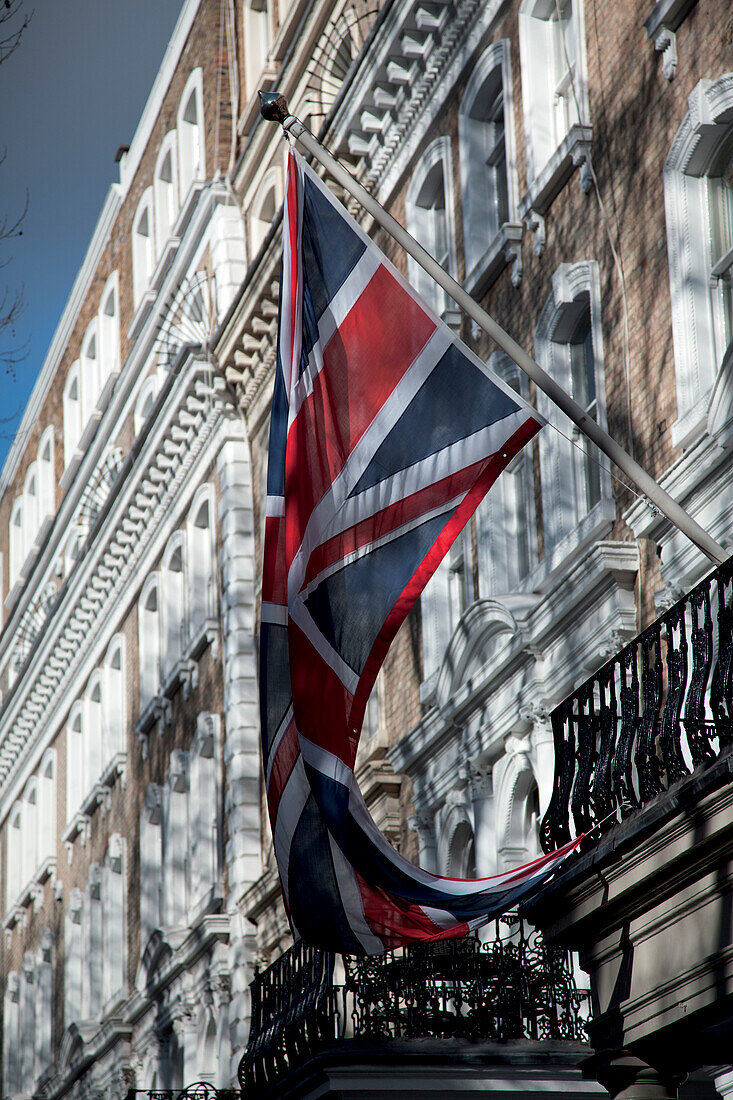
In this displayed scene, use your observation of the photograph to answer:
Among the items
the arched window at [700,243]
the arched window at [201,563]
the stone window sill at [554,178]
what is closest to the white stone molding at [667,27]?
the arched window at [700,243]

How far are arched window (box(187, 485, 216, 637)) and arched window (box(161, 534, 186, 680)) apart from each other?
3.07ft

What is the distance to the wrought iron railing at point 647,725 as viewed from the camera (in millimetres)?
9156

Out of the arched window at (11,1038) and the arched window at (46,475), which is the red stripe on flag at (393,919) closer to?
the arched window at (11,1038)

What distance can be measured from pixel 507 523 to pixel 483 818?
112 inches

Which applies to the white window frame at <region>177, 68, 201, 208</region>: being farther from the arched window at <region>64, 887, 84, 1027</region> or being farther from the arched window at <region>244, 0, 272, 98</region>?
the arched window at <region>64, 887, 84, 1027</region>

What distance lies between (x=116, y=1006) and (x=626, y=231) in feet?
71.8

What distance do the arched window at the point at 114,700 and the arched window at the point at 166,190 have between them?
25.7 feet

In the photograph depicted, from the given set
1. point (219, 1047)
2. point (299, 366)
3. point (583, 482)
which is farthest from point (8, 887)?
point (299, 366)

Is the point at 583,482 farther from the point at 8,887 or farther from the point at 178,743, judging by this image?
the point at 8,887

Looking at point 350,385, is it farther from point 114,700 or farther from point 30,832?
point 30,832

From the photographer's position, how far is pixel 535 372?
10250 millimetres

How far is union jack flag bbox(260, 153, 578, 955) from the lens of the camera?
10.1m

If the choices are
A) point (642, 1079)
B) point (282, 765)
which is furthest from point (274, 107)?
point (642, 1079)

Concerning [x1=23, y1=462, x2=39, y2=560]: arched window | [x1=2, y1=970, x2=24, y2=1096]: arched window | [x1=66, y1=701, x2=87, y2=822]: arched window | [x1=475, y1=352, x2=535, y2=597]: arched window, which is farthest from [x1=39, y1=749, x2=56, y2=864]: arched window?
[x1=475, y1=352, x2=535, y2=597]: arched window
